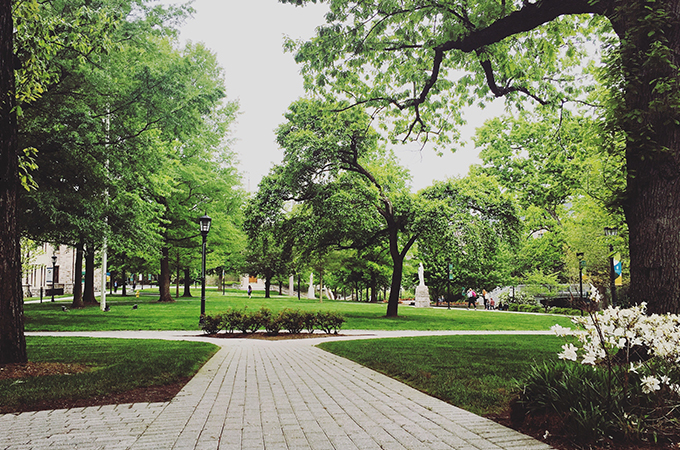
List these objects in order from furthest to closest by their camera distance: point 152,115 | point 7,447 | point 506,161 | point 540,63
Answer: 1. point 506,161
2. point 152,115
3. point 540,63
4. point 7,447

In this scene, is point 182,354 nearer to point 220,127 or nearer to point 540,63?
point 540,63

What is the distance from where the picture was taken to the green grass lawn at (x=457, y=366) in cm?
602

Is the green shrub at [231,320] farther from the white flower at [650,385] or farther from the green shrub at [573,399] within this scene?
the white flower at [650,385]

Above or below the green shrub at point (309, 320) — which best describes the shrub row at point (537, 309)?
below

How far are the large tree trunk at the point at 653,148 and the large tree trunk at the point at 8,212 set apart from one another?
8970mm

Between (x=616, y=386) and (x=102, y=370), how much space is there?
7.29m

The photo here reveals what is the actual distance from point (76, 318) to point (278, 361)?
14.8m

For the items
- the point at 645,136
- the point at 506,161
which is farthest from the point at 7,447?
the point at 506,161

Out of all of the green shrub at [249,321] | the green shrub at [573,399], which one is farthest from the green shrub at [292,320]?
the green shrub at [573,399]

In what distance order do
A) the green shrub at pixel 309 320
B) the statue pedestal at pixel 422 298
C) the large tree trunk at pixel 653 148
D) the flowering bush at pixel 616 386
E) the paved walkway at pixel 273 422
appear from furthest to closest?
the statue pedestal at pixel 422 298 < the green shrub at pixel 309 320 < the large tree trunk at pixel 653 148 < the paved walkway at pixel 273 422 < the flowering bush at pixel 616 386

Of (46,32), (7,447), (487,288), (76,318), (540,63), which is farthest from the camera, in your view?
(487,288)

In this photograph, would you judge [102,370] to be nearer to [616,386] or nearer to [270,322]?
[616,386]

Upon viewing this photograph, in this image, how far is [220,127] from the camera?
119 feet

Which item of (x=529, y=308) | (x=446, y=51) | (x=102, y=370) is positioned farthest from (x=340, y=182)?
(x=529, y=308)
